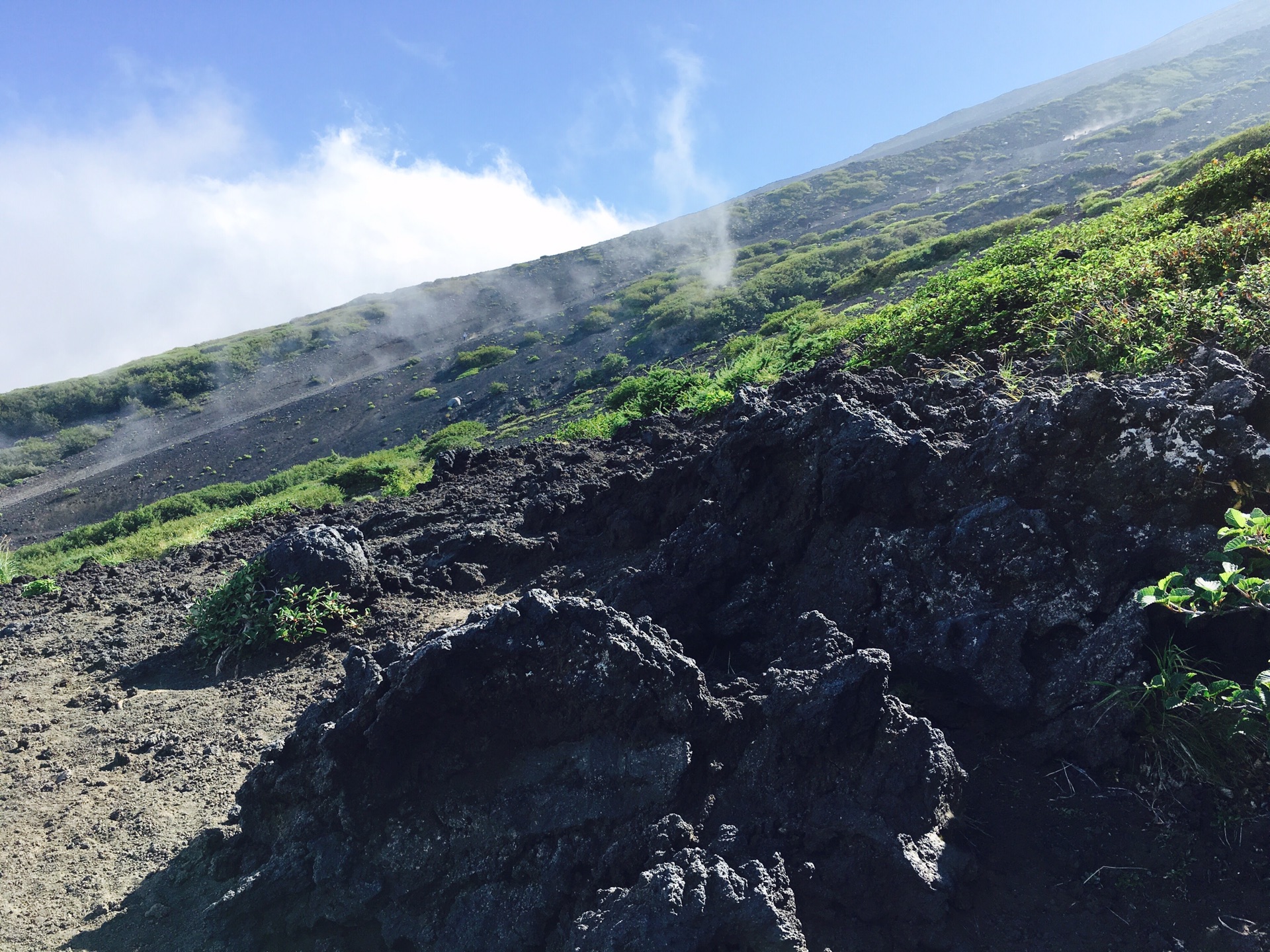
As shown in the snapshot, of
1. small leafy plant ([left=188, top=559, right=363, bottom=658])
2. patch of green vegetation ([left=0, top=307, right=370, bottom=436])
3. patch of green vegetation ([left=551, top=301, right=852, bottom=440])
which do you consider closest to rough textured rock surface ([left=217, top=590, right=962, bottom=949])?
small leafy plant ([left=188, top=559, right=363, bottom=658])

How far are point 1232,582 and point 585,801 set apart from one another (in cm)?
247

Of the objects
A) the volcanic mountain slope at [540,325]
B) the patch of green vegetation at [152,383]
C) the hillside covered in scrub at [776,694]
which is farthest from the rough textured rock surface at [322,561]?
the patch of green vegetation at [152,383]

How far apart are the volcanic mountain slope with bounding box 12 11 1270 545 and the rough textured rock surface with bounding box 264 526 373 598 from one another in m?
11.8

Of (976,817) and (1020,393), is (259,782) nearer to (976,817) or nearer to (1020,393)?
(976,817)

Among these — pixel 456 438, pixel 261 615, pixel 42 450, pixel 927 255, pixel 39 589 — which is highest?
pixel 42 450

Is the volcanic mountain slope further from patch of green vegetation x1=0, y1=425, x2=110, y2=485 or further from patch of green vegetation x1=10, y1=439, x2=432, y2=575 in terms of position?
patch of green vegetation x1=10, y1=439, x2=432, y2=575

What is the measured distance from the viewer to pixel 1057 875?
2658 mm

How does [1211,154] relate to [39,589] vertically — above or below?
above

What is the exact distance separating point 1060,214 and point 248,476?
29.0 m

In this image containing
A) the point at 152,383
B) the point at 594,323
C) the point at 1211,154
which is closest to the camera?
the point at 1211,154

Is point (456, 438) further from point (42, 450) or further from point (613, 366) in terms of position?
point (42, 450)

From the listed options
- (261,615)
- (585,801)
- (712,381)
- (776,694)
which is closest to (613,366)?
(712,381)

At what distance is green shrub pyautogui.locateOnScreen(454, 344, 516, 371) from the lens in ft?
122

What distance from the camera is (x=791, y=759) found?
3000mm
